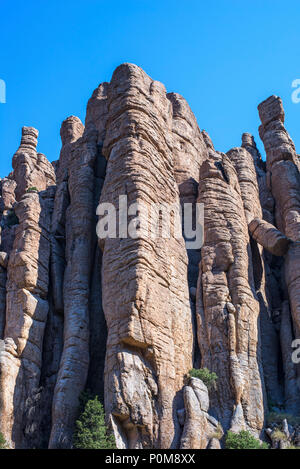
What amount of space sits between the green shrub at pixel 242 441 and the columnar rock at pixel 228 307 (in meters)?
1.28

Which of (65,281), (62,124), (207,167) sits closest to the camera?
(65,281)

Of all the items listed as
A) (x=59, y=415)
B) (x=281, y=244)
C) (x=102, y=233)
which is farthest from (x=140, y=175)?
(x=59, y=415)

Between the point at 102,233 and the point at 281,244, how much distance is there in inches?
401

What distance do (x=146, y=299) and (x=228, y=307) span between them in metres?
5.33

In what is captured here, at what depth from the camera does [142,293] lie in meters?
29.0

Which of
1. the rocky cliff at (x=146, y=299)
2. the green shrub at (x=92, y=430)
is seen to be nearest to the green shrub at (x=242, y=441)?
the rocky cliff at (x=146, y=299)

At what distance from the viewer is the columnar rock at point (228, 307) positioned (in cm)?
3002

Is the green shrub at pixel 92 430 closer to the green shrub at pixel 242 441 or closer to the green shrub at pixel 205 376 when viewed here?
the green shrub at pixel 205 376

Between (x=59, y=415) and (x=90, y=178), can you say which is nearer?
(x=59, y=415)

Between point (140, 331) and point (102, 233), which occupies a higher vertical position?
point (102, 233)

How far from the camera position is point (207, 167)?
38.3 meters

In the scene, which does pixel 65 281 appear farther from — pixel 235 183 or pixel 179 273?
pixel 235 183

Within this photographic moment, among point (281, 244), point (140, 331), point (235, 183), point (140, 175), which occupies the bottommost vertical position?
point (140, 331)

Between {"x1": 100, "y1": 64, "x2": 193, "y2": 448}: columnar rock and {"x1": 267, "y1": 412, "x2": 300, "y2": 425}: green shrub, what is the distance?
457 cm
